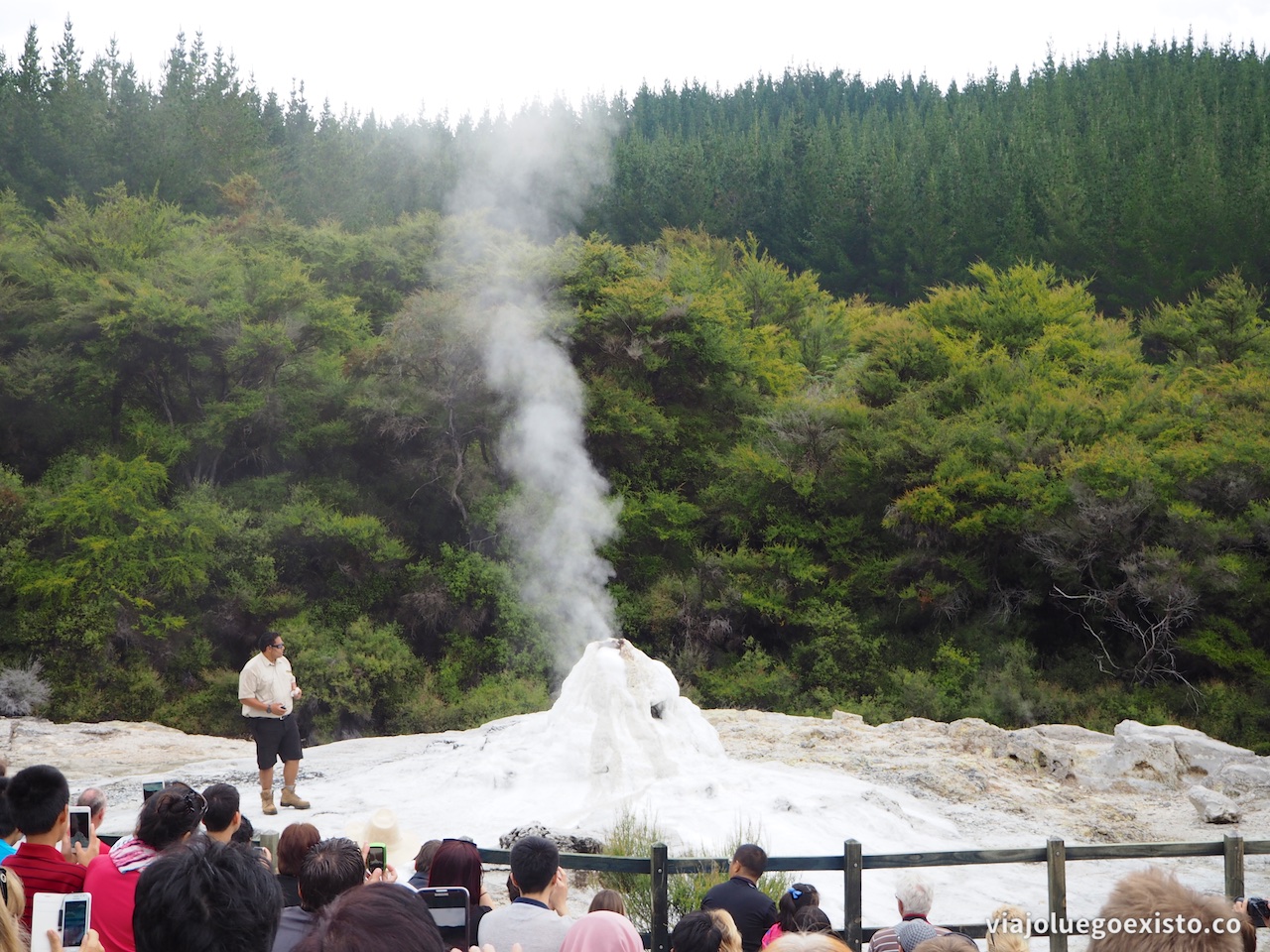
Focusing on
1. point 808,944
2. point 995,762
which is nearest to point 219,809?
point 808,944

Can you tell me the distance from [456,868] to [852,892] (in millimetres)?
2539

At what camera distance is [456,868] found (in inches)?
155

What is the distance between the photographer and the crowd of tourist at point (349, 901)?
232 cm

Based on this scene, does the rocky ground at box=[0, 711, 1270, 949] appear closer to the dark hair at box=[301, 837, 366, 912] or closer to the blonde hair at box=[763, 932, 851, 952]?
the dark hair at box=[301, 837, 366, 912]

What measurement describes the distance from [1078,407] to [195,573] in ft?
47.8

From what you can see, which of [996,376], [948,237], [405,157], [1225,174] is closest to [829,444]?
[996,376]

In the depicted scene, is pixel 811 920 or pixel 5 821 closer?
pixel 5 821

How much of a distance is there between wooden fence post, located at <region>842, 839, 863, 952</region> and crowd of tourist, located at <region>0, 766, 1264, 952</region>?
56 cm

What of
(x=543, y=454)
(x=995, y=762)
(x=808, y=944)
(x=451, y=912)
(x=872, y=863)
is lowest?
(x=995, y=762)

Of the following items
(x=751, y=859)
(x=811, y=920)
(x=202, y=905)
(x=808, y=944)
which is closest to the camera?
(x=808, y=944)

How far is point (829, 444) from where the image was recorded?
21000mm

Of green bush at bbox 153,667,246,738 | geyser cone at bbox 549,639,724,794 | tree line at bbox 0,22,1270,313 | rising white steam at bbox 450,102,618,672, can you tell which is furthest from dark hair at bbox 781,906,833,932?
tree line at bbox 0,22,1270,313

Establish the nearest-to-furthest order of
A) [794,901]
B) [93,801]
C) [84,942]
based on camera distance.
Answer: [84,942], [93,801], [794,901]

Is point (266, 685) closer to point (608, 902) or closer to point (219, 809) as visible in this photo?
point (219, 809)
